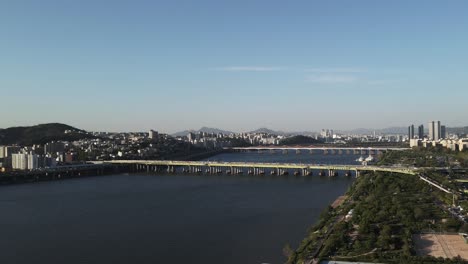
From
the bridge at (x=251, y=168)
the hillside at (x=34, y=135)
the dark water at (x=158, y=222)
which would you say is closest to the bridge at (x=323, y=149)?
the hillside at (x=34, y=135)

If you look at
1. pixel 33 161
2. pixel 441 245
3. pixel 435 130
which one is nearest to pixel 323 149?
pixel 435 130

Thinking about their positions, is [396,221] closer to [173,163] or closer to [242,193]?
[242,193]

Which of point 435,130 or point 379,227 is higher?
point 435,130

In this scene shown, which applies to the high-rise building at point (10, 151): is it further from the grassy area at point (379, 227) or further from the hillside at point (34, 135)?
the grassy area at point (379, 227)

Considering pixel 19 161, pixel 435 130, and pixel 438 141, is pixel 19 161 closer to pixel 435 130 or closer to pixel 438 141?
pixel 438 141

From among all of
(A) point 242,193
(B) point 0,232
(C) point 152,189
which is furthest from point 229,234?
(C) point 152,189

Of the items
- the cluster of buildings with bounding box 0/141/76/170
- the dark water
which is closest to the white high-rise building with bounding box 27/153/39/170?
the cluster of buildings with bounding box 0/141/76/170
